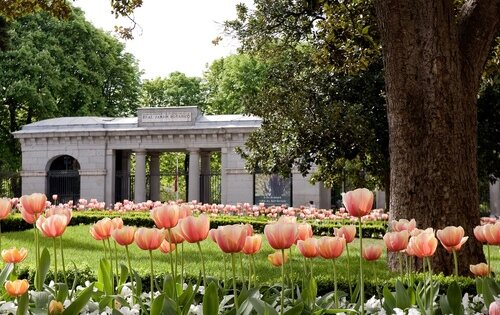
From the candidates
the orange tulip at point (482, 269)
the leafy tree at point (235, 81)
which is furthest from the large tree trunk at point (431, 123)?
the leafy tree at point (235, 81)

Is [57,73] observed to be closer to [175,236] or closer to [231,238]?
[175,236]

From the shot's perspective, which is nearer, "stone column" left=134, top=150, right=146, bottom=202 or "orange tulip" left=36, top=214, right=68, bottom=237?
"orange tulip" left=36, top=214, right=68, bottom=237

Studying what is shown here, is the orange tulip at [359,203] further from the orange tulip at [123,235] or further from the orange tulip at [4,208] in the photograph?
the orange tulip at [4,208]

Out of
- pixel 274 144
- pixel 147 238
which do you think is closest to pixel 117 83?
pixel 274 144

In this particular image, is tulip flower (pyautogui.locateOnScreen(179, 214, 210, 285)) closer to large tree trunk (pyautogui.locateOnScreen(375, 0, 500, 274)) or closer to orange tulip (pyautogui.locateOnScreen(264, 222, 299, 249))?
orange tulip (pyautogui.locateOnScreen(264, 222, 299, 249))

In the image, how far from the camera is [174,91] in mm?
48750

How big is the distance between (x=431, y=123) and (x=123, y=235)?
5.12m

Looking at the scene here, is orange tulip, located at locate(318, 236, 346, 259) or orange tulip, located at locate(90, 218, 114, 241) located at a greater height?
orange tulip, located at locate(90, 218, 114, 241)

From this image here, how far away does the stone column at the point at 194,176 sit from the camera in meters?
31.8

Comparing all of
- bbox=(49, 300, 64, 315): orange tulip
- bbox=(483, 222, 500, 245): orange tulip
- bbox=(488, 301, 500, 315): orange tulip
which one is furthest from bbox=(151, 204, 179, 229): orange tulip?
bbox=(483, 222, 500, 245): orange tulip

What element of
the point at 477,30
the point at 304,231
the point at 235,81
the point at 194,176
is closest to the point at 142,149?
the point at 194,176

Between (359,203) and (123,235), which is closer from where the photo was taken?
(359,203)

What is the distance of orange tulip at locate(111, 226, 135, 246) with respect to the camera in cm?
298

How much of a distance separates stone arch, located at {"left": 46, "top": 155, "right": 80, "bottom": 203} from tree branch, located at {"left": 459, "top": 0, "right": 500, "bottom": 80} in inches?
1134
